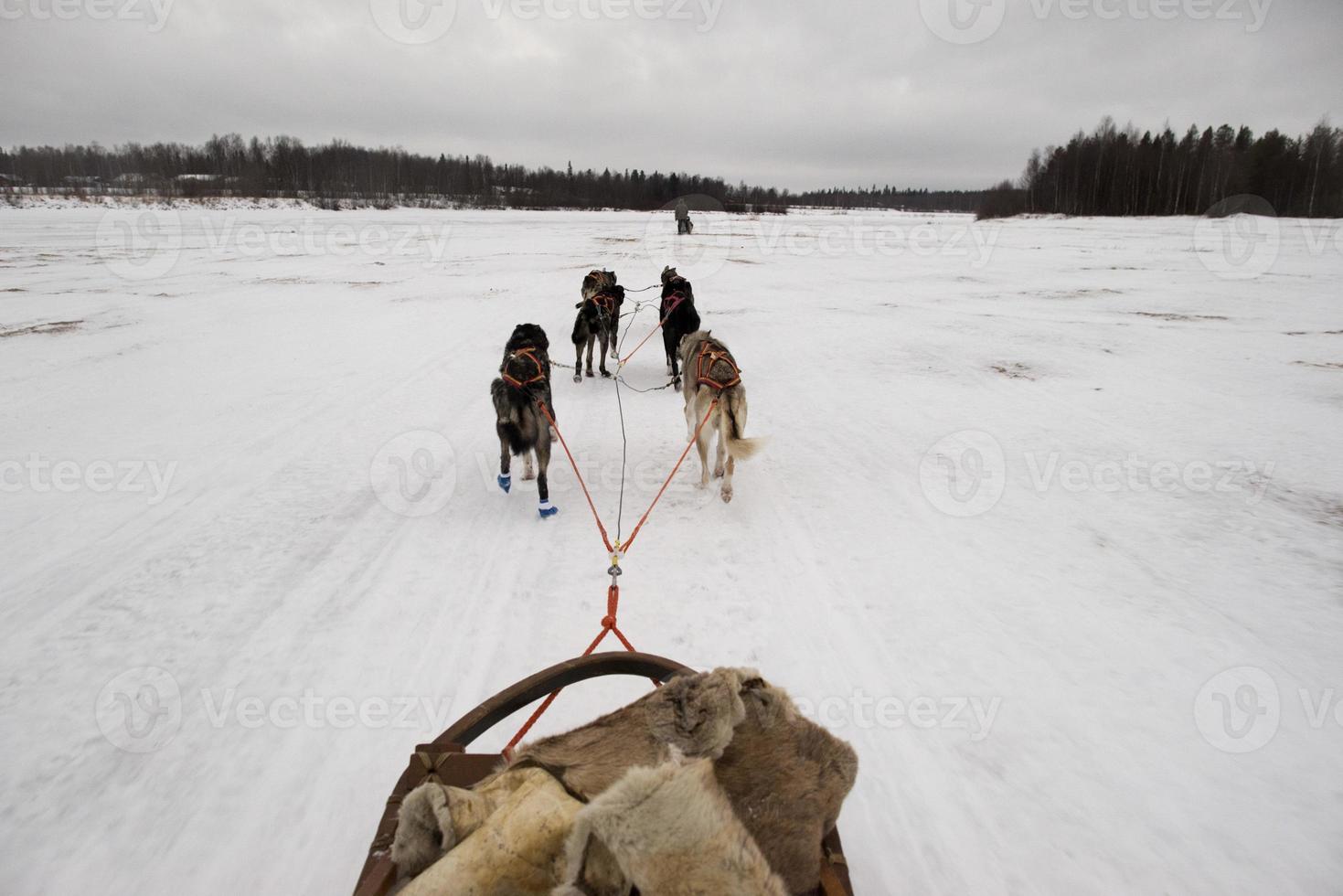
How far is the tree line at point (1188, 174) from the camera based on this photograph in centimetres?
4653

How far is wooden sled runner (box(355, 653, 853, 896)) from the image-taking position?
1354 millimetres

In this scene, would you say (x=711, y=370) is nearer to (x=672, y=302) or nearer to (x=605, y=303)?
(x=672, y=302)

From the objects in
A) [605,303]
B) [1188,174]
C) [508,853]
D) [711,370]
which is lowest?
[508,853]

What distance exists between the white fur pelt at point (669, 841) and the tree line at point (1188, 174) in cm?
6440

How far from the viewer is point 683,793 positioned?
1.11 meters

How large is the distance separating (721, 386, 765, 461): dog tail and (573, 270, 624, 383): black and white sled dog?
3755 mm

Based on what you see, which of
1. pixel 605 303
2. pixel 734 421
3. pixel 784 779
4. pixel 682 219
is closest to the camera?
pixel 784 779

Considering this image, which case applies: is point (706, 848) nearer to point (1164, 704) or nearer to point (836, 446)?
point (1164, 704)

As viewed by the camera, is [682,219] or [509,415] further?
[682,219]

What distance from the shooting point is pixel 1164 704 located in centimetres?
267

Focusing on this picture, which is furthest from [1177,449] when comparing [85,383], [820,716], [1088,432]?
[85,383]

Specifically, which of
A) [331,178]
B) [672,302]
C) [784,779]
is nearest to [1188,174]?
[672,302]

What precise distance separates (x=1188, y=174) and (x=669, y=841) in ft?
238

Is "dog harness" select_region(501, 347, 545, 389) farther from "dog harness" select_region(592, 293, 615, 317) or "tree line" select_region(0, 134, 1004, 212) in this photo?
"tree line" select_region(0, 134, 1004, 212)
